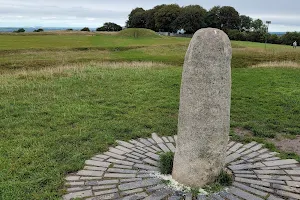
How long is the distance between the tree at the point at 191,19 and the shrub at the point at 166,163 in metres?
82.6

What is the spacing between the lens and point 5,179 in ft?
17.2

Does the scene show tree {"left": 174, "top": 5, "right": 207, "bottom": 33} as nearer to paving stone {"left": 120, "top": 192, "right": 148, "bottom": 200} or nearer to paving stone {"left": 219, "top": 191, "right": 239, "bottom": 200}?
paving stone {"left": 219, "top": 191, "right": 239, "bottom": 200}

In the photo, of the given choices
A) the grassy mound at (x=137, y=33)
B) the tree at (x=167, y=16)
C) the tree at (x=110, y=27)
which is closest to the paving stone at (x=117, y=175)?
the grassy mound at (x=137, y=33)

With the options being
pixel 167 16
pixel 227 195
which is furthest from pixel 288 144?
pixel 167 16

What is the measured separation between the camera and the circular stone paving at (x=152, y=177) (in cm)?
475

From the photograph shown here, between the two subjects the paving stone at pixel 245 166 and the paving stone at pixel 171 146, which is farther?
the paving stone at pixel 171 146

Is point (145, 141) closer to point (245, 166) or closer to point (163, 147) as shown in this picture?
point (163, 147)

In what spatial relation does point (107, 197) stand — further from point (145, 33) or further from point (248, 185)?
point (145, 33)

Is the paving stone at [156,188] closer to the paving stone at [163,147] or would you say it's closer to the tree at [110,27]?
the paving stone at [163,147]

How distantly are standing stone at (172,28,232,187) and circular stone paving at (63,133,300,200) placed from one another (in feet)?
1.39

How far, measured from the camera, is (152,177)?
5.24m

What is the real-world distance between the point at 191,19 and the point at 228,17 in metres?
11.4

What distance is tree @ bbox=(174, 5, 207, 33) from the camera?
86.3m

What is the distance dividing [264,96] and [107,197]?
852cm
